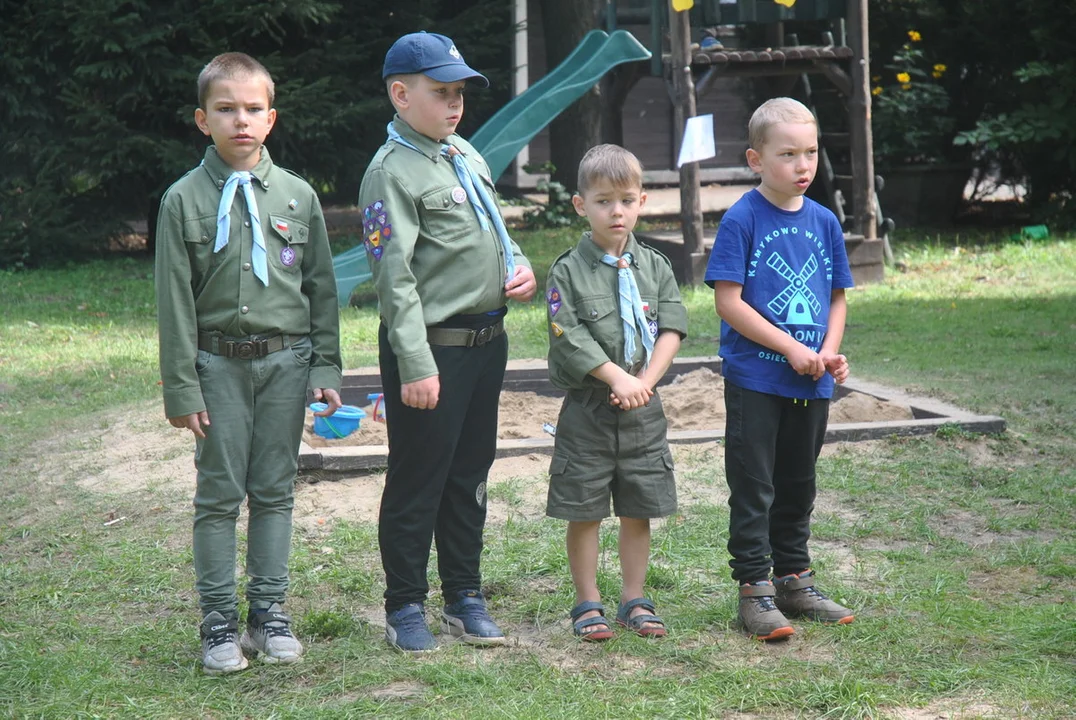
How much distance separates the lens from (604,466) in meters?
3.81

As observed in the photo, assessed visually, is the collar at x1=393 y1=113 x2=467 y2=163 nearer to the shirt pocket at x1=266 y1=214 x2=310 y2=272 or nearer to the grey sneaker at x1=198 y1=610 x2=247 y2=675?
the shirt pocket at x1=266 y1=214 x2=310 y2=272

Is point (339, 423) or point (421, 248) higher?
point (421, 248)

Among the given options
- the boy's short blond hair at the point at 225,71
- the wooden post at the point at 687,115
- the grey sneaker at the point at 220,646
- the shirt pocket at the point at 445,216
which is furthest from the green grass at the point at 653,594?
the wooden post at the point at 687,115

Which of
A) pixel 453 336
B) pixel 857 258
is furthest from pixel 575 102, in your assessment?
pixel 453 336

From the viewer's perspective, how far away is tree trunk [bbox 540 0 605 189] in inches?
598

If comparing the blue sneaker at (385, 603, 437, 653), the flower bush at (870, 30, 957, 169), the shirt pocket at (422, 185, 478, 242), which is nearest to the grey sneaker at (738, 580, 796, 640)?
the blue sneaker at (385, 603, 437, 653)

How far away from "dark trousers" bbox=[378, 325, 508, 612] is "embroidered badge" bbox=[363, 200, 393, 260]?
268 mm

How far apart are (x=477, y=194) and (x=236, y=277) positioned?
77 cm

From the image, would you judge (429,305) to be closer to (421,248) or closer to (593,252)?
(421,248)

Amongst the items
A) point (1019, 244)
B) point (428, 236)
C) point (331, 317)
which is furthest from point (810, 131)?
point (1019, 244)

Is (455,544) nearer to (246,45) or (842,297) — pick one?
(842,297)

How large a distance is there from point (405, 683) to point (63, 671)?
100 cm

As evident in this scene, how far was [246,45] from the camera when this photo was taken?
13.6 m

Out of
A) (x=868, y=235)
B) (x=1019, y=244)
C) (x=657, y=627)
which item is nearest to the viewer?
(x=657, y=627)
